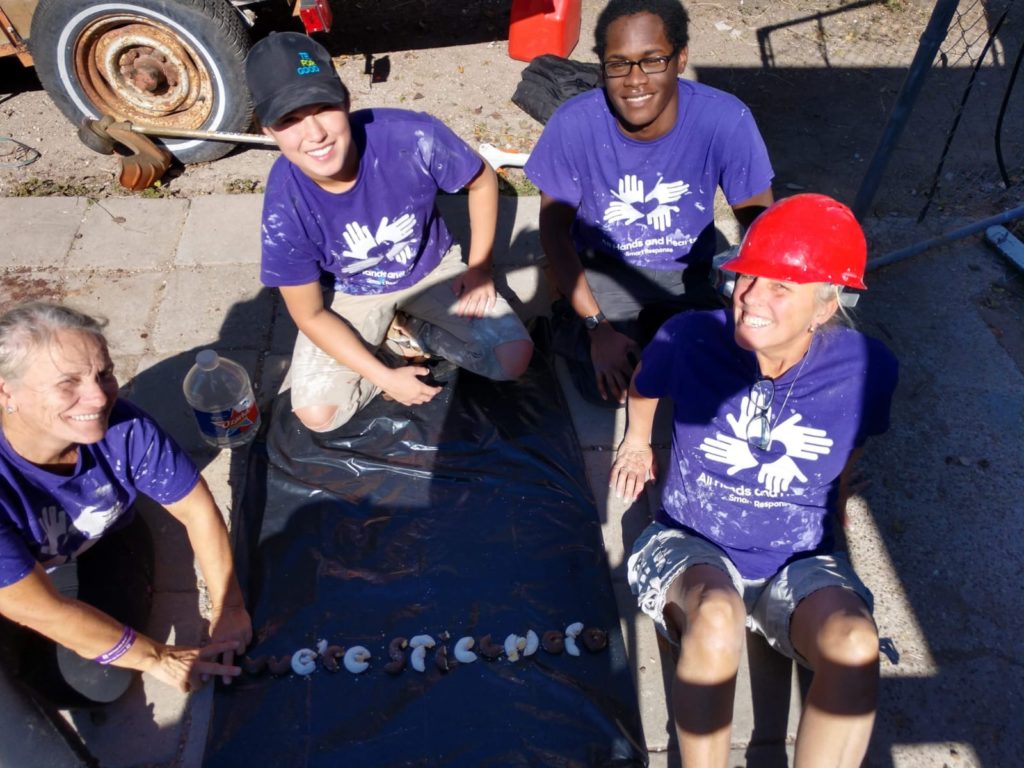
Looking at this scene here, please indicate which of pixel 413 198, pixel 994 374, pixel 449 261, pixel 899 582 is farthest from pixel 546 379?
pixel 994 374

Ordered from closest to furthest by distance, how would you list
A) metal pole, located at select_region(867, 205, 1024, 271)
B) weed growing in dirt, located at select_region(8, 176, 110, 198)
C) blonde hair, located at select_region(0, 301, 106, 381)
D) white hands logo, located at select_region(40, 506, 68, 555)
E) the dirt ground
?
blonde hair, located at select_region(0, 301, 106, 381)
white hands logo, located at select_region(40, 506, 68, 555)
metal pole, located at select_region(867, 205, 1024, 271)
weed growing in dirt, located at select_region(8, 176, 110, 198)
the dirt ground

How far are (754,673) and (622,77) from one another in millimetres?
1981

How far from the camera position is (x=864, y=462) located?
305 centimetres

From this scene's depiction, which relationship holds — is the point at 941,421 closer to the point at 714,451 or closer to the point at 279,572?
the point at 714,451

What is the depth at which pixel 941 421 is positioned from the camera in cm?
320

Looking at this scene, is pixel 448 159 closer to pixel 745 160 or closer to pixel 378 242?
pixel 378 242

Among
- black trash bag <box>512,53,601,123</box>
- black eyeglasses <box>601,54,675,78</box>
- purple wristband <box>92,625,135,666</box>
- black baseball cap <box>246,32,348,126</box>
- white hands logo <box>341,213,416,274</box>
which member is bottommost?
purple wristband <box>92,625,135,666</box>

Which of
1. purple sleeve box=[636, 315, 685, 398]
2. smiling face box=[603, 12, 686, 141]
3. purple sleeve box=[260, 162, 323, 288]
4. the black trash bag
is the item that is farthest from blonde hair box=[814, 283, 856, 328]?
the black trash bag

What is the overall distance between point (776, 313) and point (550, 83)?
3.19m

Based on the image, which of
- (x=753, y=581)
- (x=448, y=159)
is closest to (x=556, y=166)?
(x=448, y=159)

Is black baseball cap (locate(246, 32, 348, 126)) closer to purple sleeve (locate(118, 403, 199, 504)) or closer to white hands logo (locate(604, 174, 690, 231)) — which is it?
purple sleeve (locate(118, 403, 199, 504))

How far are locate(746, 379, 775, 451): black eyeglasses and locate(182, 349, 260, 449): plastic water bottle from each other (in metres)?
1.82

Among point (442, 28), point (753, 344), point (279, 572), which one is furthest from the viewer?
point (442, 28)

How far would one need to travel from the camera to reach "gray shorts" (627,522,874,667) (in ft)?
7.22
